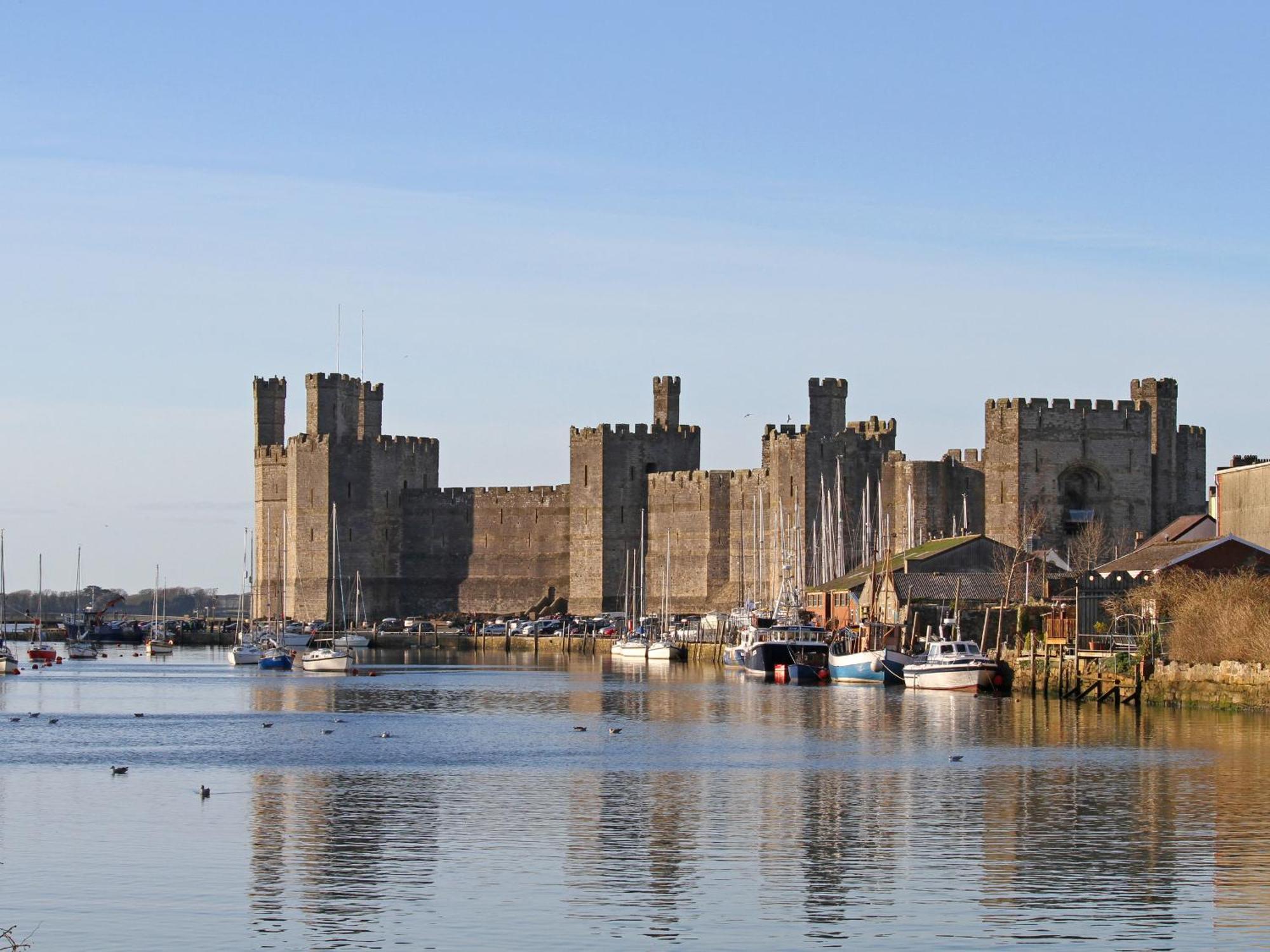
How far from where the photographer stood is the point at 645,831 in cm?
2312

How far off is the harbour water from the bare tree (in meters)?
23.4

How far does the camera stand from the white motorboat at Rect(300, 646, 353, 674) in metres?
66.3

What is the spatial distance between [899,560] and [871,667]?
977 cm

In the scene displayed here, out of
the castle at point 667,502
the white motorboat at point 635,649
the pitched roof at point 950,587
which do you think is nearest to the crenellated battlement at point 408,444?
the castle at point 667,502

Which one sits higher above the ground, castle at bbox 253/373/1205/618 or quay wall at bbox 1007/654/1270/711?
castle at bbox 253/373/1205/618

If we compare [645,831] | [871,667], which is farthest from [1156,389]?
[645,831]

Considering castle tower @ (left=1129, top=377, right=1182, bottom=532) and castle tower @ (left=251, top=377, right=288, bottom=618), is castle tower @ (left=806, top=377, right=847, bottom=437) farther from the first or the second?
castle tower @ (left=251, top=377, right=288, bottom=618)

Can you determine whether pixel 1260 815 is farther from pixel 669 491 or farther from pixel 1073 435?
pixel 669 491

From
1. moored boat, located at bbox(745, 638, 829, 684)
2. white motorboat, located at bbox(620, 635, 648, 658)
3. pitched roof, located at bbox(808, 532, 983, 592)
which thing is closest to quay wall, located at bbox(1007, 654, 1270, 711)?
moored boat, located at bbox(745, 638, 829, 684)

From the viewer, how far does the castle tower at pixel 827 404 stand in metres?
77.4

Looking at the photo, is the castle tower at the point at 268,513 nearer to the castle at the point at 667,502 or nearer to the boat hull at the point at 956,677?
the castle at the point at 667,502

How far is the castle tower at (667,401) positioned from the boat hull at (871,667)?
30936 millimetres

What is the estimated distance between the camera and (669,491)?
82.9 metres

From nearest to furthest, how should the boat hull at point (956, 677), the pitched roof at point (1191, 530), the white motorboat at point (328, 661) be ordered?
the boat hull at point (956, 677) < the pitched roof at point (1191, 530) < the white motorboat at point (328, 661)
